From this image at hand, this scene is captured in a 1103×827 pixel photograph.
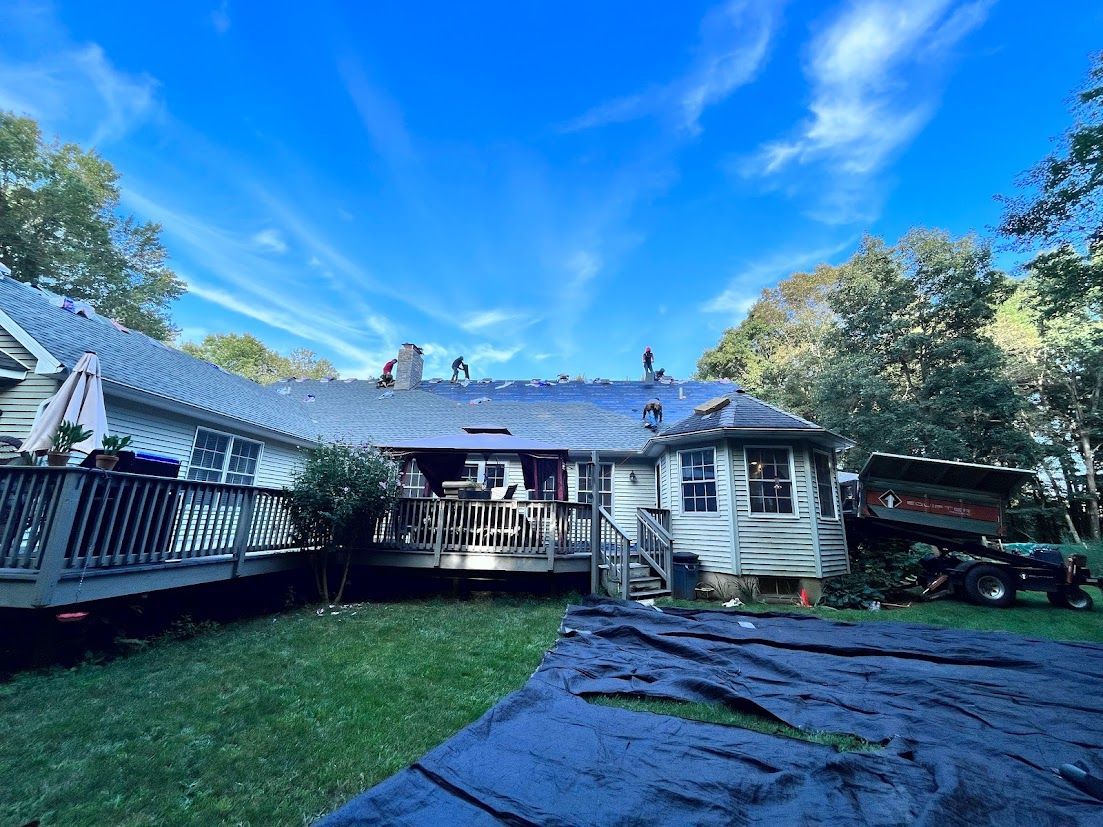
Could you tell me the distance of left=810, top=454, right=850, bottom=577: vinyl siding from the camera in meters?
8.95

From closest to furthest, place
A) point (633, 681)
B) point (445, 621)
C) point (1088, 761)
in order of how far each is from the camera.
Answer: point (1088, 761) < point (633, 681) < point (445, 621)

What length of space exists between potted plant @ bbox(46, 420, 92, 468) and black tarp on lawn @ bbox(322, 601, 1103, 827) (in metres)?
4.57

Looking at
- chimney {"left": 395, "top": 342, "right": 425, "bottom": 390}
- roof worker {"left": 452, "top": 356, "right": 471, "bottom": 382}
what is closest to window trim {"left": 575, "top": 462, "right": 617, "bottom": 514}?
roof worker {"left": 452, "top": 356, "right": 471, "bottom": 382}

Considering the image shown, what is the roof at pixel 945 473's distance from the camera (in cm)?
873

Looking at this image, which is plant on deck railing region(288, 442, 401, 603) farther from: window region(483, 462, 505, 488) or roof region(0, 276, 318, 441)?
window region(483, 462, 505, 488)

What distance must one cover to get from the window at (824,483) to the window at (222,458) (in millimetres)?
12478

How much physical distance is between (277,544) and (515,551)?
142 inches

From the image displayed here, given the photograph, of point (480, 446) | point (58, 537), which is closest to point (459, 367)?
point (480, 446)

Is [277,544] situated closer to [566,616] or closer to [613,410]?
[566,616]

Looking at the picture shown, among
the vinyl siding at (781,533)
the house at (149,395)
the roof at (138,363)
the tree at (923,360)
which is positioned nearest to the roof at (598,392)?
the tree at (923,360)

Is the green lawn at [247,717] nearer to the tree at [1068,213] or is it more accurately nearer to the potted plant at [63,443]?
the potted plant at [63,443]

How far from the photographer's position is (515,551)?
733cm

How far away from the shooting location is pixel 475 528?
24.6 feet

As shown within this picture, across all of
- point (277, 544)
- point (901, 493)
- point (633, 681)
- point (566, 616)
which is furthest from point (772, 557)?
point (277, 544)
